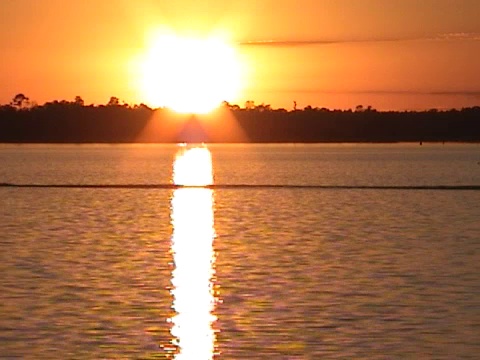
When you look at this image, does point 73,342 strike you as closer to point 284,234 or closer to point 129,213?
point 284,234

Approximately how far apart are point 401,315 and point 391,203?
42.8 m

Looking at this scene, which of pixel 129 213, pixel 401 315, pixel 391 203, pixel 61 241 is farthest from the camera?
pixel 391 203

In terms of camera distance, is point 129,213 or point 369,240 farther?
point 129,213

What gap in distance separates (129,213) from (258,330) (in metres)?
36.0

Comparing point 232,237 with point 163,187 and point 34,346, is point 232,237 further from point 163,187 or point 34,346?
point 163,187

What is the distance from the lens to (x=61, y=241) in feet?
136

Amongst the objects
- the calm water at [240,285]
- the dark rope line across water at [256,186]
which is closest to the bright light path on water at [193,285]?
the calm water at [240,285]

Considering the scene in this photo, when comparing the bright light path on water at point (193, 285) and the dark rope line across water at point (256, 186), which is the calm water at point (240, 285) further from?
the dark rope line across water at point (256, 186)

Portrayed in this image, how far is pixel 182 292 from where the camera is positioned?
28312 mm

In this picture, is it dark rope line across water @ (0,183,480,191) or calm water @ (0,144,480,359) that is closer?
calm water @ (0,144,480,359)

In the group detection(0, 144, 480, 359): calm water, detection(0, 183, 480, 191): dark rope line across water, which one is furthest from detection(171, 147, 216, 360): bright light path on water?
detection(0, 183, 480, 191): dark rope line across water

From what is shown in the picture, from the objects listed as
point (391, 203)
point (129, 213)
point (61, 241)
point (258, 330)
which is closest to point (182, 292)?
point (258, 330)

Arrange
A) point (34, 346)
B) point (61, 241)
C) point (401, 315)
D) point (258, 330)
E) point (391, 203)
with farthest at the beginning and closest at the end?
point (391, 203) < point (61, 241) < point (401, 315) < point (258, 330) < point (34, 346)

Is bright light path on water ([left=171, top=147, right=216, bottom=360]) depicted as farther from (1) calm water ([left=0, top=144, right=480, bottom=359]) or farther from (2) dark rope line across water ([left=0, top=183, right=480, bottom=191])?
(2) dark rope line across water ([left=0, top=183, right=480, bottom=191])
